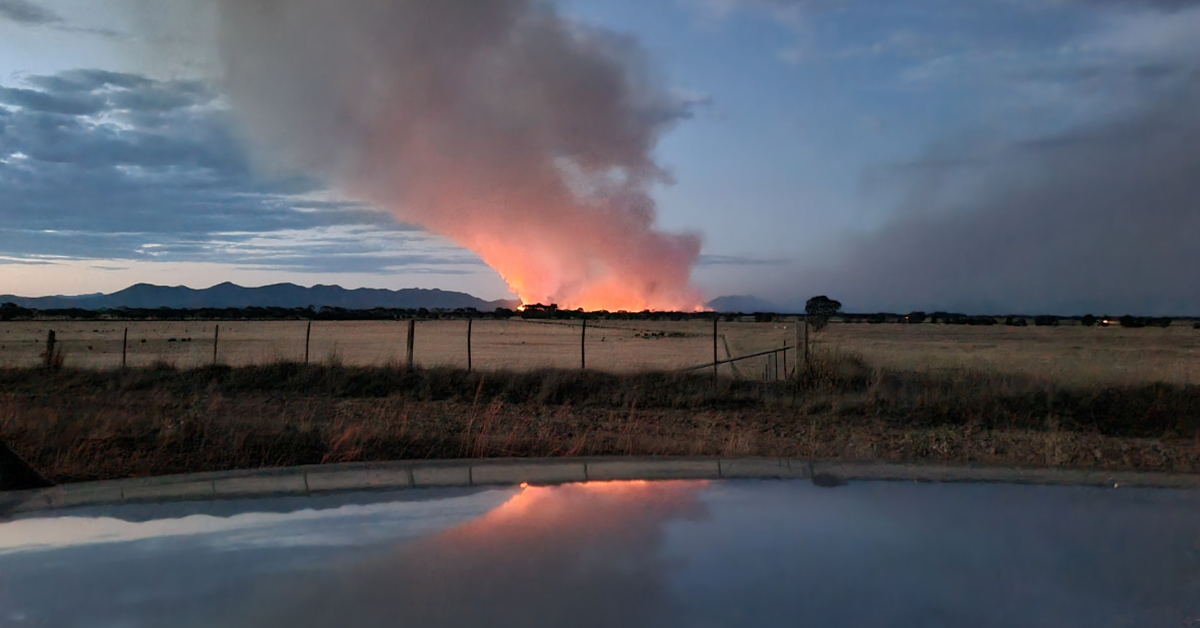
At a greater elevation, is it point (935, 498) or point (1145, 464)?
point (935, 498)

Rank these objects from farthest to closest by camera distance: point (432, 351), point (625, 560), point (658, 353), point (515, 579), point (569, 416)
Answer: point (658, 353)
point (432, 351)
point (569, 416)
point (625, 560)
point (515, 579)

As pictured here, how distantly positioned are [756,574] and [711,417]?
495 inches

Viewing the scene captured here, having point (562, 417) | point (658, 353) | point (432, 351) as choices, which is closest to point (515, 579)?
point (562, 417)

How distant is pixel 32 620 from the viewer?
337cm

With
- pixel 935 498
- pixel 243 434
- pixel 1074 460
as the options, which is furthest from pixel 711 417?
pixel 935 498

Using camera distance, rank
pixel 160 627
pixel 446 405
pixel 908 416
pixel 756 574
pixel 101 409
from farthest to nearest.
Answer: pixel 446 405 < pixel 908 416 < pixel 101 409 < pixel 756 574 < pixel 160 627

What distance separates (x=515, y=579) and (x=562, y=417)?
492 inches

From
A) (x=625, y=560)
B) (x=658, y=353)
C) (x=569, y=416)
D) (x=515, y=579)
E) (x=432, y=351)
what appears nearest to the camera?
(x=515, y=579)

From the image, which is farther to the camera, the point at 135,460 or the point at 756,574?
the point at 135,460

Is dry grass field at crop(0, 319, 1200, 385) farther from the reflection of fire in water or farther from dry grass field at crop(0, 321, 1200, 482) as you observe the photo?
the reflection of fire in water

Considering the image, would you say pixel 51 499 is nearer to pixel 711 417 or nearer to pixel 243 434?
pixel 243 434

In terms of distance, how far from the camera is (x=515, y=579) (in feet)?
12.5

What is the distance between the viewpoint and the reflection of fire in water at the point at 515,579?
3379 mm

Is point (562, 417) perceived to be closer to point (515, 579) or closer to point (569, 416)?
point (569, 416)
